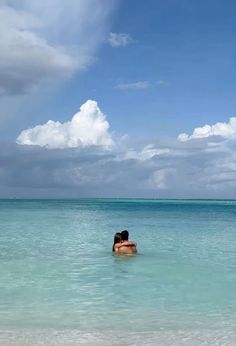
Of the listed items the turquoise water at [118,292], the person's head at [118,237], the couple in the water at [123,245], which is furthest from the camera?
the person's head at [118,237]

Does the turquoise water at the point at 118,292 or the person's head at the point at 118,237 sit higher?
the person's head at the point at 118,237

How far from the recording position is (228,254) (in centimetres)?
2322

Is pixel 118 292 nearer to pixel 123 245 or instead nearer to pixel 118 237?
pixel 123 245

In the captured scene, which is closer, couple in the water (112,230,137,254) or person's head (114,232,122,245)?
couple in the water (112,230,137,254)

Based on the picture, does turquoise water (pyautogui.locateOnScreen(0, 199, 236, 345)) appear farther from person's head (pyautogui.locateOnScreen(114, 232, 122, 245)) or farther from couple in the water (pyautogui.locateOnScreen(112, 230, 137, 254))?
person's head (pyautogui.locateOnScreen(114, 232, 122, 245))

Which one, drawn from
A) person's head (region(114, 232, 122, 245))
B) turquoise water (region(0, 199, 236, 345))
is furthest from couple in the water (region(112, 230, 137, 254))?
turquoise water (region(0, 199, 236, 345))

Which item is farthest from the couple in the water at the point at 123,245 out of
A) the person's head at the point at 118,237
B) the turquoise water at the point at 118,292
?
the turquoise water at the point at 118,292

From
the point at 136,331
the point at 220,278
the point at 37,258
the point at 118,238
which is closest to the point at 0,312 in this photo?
the point at 136,331

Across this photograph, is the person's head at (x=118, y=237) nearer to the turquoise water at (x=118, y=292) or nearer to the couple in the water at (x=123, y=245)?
the couple in the water at (x=123, y=245)

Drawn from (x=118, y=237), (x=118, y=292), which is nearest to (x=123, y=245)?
(x=118, y=237)

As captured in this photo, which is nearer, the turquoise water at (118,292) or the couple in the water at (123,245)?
the turquoise water at (118,292)

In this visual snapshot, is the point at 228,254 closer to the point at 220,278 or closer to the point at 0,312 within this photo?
the point at 220,278

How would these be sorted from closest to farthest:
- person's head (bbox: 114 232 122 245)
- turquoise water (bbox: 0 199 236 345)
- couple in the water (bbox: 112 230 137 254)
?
turquoise water (bbox: 0 199 236 345)
couple in the water (bbox: 112 230 137 254)
person's head (bbox: 114 232 122 245)

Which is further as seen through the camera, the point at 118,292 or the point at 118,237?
the point at 118,237
